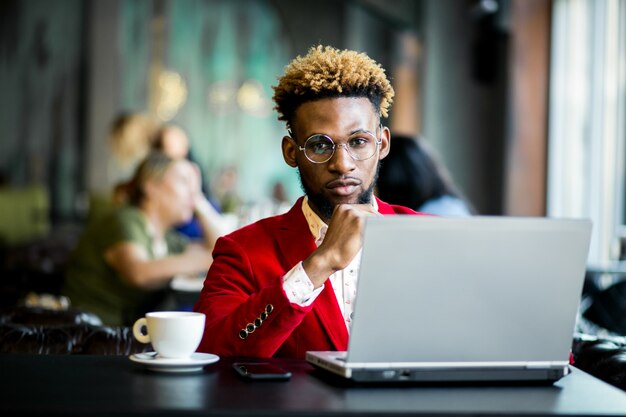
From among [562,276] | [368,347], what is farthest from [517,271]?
[368,347]

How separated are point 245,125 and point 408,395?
29.2ft

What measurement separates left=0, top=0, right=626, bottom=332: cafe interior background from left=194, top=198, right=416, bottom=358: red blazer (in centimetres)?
425

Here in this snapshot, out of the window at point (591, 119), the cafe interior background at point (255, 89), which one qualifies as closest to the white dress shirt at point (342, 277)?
the window at point (591, 119)

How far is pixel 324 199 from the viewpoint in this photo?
191 cm

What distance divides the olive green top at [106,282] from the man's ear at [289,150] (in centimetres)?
223

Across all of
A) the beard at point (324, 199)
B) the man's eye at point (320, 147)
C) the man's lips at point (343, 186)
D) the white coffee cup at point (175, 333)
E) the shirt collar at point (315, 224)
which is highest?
the man's eye at point (320, 147)

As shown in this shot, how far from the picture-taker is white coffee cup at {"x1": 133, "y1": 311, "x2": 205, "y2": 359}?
151 cm

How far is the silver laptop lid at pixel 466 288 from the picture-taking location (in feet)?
4.43

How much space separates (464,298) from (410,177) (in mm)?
2667

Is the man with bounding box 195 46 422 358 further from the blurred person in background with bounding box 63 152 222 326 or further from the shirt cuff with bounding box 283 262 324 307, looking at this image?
the blurred person in background with bounding box 63 152 222 326

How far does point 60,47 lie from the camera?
9430mm

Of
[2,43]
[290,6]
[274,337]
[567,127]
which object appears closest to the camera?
[274,337]

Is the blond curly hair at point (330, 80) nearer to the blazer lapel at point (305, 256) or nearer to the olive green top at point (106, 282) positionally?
the blazer lapel at point (305, 256)

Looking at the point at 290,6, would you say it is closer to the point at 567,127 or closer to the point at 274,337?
the point at 567,127
